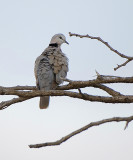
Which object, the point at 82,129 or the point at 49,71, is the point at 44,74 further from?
the point at 82,129

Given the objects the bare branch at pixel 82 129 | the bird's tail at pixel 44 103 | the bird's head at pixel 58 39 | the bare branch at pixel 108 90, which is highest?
the bird's head at pixel 58 39

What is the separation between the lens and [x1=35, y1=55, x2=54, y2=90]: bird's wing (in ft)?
22.3

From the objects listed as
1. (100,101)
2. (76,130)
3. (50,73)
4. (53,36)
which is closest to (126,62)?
(100,101)

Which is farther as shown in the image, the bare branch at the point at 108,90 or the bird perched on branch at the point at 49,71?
the bird perched on branch at the point at 49,71

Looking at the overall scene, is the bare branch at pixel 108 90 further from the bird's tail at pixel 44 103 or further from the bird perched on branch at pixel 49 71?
the bird's tail at pixel 44 103

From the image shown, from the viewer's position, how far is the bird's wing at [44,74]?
6797mm

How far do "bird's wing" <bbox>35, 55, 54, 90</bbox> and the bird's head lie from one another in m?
1.46

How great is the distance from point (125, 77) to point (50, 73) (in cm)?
252

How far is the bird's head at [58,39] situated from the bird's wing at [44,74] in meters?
1.46

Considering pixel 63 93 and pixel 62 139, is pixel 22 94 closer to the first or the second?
pixel 63 93

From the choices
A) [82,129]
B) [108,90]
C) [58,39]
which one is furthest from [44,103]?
[82,129]

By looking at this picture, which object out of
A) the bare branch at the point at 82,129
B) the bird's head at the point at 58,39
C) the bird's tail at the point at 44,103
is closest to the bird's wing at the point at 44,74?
the bird's tail at the point at 44,103

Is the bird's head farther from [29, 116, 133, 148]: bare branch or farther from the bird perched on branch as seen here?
[29, 116, 133, 148]: bare branch

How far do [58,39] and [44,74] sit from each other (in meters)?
1.85
